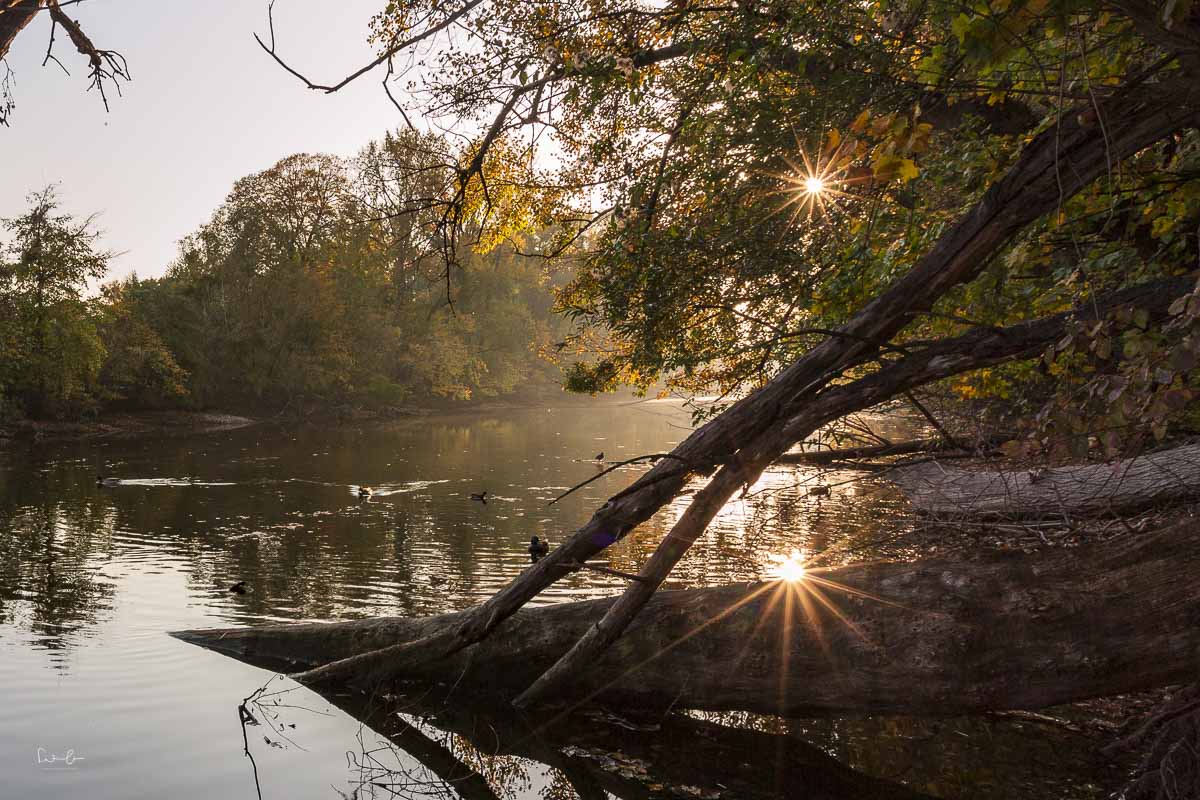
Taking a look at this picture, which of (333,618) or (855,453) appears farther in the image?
(333,618)

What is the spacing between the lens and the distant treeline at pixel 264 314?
4100cm

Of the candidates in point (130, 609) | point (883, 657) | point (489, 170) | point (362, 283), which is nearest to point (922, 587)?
point (883, 657)

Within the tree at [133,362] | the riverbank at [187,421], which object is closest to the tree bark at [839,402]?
the riverbank at [187,421]

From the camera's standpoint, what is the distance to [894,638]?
19.4 ft

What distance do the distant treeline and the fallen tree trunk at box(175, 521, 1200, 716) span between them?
3282 centimetres

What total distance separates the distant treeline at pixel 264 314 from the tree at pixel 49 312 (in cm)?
6

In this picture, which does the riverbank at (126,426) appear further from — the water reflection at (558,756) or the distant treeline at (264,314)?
the water reflection at (558,756)

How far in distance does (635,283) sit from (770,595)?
822 cm

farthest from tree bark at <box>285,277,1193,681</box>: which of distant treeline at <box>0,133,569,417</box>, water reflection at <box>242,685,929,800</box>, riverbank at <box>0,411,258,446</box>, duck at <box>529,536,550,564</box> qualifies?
riverbank at <box>0,411,258,446</box>

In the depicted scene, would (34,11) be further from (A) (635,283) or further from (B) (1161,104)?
(A) (635,283)

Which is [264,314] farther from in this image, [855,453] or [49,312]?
[855,453]

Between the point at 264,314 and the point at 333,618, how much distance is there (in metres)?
43.4

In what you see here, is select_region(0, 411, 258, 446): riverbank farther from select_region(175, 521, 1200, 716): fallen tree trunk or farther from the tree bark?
the tree bark

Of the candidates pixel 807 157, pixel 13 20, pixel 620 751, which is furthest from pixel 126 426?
pixel 13 20
